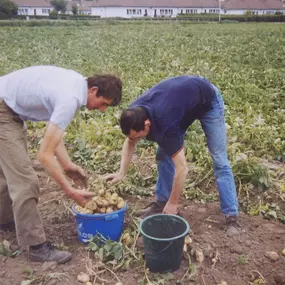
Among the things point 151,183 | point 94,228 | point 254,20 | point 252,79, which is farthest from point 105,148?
point 254,20

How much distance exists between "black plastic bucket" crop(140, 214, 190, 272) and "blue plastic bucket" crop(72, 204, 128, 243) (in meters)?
0.30

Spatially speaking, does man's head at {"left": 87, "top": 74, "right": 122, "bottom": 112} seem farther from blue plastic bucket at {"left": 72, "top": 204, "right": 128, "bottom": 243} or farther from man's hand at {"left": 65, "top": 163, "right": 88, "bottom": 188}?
blue plastic bucket at {"left": 72, "top": 204, "right": 128, "bottom": 243}

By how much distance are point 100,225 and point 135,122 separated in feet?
3.00

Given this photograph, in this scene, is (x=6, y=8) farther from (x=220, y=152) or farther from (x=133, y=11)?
(x=220, y=152)

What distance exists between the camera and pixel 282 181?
4863 mm

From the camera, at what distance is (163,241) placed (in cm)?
323

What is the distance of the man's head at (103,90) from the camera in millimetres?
3234

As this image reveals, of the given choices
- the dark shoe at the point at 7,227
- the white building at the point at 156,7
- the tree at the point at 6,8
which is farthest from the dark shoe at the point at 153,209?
the white building at the point at 156,7

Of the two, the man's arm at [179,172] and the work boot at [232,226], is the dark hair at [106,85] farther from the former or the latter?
the work boot at [232,226]

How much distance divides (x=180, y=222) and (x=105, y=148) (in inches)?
98.9

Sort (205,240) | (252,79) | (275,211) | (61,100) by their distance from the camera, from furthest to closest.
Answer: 1. (252,79)
2. (275,211)
3. (205,240)
4. (61,100)

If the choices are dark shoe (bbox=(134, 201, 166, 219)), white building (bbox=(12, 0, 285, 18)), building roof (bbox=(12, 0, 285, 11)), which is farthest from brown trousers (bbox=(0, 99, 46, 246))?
building roof (bbox=(12, 0, 285, 11))

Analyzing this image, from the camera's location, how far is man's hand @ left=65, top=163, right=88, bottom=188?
3758mm

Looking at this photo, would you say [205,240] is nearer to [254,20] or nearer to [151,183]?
[151,183]
